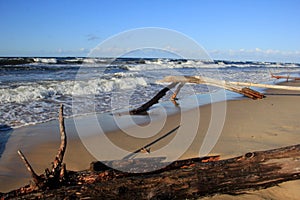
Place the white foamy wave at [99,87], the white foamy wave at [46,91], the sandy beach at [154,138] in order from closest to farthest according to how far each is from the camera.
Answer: the sandy beach at [154,138] → the white foamy wave at [46,91] → the white foamy wave at [99,87]

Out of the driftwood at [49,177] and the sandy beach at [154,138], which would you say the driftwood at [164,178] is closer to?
the driftwood at [49,177]

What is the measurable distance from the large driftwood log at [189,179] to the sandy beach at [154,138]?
21 cm

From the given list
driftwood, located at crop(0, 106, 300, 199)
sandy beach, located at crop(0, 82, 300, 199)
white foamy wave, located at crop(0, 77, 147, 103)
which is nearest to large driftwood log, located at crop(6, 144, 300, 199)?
driftwood, located at crop(0, 106, 300, 199)

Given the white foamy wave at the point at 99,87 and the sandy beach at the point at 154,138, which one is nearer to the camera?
the sandy beach at the point at 154,138

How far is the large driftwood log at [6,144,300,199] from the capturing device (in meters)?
2.06

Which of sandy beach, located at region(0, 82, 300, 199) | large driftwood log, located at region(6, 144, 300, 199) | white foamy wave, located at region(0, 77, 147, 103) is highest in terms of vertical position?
white foamy wave, located at region(0, 77, 147, 103)

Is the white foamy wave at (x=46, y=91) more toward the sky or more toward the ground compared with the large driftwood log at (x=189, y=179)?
more toward the sky

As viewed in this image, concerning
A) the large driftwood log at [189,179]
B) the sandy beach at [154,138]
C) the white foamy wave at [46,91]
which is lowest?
the sandy beach at [154,138]

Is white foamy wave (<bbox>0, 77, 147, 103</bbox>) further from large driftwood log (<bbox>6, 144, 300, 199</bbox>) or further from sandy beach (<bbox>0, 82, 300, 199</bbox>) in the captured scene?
large driftwood log (<bbox>6, 144, 300, 199</bbox>)

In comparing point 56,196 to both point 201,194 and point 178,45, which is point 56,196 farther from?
point 178,45

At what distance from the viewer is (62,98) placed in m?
9.02

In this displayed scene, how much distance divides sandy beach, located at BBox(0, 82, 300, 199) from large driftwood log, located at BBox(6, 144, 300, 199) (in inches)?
8.3

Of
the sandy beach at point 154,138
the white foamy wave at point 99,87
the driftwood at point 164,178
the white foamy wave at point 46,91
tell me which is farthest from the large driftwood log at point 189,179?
the white foamy wave at point 99,87

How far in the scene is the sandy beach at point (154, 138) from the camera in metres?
3.24
